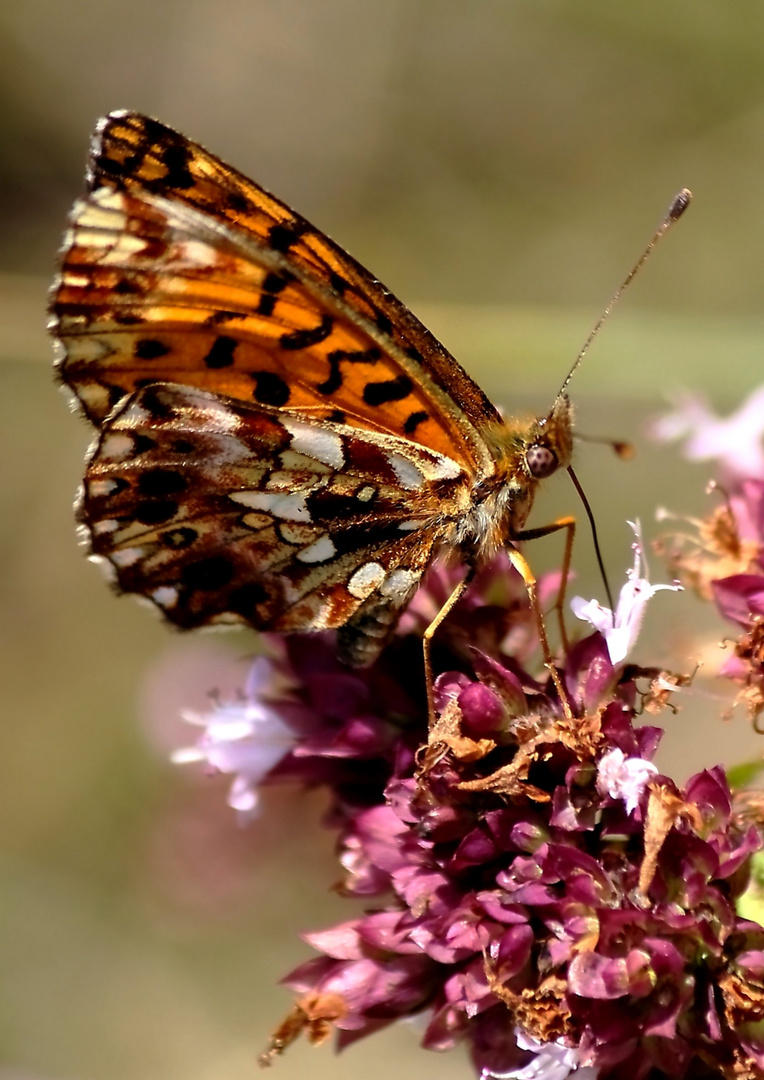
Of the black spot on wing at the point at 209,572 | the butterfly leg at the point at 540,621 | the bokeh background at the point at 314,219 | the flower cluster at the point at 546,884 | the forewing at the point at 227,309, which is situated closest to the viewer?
the flower cluster at the point at 546,884

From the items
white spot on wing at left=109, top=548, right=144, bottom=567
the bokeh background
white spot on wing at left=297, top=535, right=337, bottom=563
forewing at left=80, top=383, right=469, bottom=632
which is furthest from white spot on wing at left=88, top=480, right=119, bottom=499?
the bokeh background

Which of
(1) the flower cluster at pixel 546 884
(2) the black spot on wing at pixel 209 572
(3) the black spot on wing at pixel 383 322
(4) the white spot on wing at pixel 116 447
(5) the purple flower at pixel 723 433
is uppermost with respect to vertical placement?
(5) the purple flower at pixel 723 433

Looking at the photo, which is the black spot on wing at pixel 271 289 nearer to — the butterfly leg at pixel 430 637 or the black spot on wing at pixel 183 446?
the black spot on wing at pixel 183 446

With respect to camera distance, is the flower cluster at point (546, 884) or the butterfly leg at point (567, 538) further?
the butterfly leg at point (567, 538)

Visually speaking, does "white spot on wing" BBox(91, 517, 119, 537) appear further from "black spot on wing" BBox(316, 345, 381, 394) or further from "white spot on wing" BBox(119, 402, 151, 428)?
"black spot on wing" BBox(316, 345, 381, 394)

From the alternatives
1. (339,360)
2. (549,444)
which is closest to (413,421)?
(339,360)

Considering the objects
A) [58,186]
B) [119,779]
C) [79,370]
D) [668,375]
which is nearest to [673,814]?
[79,370]

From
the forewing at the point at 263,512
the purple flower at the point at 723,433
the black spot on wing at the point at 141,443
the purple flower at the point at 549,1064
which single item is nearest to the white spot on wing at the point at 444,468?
the forewing at the point at 263,512
